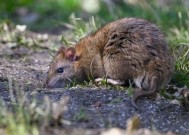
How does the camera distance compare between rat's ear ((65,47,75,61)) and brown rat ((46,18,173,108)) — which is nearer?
brown rat ((46,18,173,108))

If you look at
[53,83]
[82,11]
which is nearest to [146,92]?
[53,83]

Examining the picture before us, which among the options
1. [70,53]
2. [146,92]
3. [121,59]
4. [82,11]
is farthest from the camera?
[82,11]

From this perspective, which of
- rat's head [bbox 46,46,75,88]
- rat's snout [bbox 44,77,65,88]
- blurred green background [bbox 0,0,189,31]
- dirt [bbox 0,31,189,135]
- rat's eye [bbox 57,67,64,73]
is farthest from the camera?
blurred green background [bbox 0,0,189,31]

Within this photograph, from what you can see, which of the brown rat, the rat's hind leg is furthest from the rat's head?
the rat's hind leg

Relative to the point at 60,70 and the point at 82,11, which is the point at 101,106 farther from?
the point at 82,11

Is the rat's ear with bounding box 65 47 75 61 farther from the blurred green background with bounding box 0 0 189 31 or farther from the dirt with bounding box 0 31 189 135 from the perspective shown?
the blurred green background with bounding box 0 0 189 31

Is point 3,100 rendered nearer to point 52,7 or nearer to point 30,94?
point 30,94
